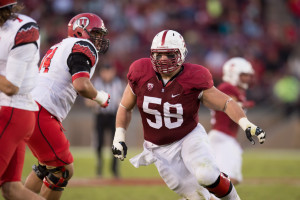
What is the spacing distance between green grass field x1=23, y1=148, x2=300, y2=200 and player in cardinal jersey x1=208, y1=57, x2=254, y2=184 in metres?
0.78

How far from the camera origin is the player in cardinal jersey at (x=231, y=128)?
641cm

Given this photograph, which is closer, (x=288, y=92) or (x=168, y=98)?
(x=168, y=98)

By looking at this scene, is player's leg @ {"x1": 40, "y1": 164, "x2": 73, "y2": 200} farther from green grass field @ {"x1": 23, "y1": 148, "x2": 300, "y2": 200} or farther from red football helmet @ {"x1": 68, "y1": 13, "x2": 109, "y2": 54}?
green grass field @ {"x1": 23, "y1": 148, "x2": 300, "y2": 200}

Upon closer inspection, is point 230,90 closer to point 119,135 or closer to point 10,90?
point 119,135

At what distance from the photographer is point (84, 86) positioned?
4520mm

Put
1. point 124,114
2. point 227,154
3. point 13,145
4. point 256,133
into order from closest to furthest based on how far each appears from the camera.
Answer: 1. point 13,145
2. point 256,133
3. point 124,114
4. point 227,154

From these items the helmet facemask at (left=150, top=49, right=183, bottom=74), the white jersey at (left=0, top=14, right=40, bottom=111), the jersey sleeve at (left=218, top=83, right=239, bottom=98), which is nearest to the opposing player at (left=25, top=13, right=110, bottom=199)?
the helmet facemask at (left=150, top=49, right=183, bottom=74)

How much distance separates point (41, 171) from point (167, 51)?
156 centimetres

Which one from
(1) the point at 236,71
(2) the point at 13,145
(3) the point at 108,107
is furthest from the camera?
(3) the point at 108,107

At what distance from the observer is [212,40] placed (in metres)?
15.7

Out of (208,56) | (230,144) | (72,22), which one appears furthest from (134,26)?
(72,22)

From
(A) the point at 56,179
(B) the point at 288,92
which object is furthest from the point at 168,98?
(B) the point at 288,92

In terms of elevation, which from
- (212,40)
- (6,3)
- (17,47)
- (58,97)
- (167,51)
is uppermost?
(6,3)

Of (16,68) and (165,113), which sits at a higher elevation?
(16,68)
